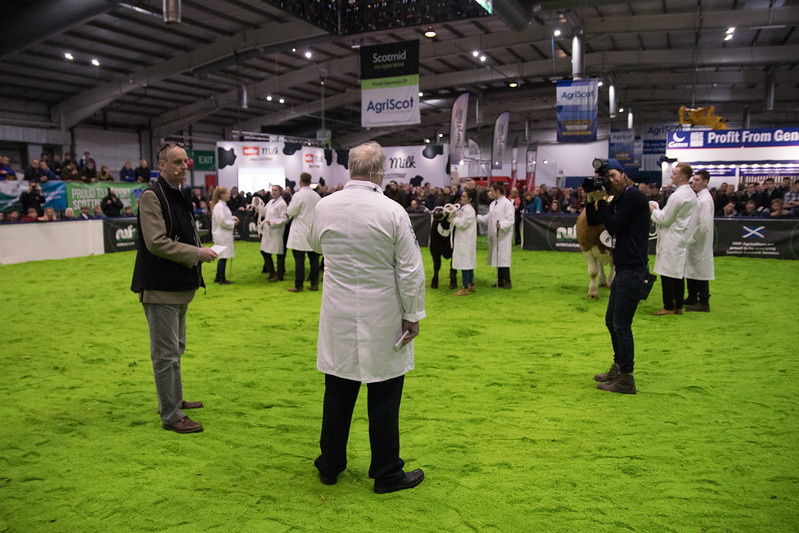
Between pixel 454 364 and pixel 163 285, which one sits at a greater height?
pixel 163 285

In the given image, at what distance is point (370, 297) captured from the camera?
2.96 meters

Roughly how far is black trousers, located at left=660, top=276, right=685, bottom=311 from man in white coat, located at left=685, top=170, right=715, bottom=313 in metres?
0.26

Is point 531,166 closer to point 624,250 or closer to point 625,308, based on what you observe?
point 624,250

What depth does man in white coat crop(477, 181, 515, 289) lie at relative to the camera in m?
9.35

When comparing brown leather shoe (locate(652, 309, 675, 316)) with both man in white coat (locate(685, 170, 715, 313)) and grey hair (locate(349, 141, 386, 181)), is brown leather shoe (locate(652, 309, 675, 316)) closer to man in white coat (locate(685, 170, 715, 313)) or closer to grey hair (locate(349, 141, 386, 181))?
man in white coat (locate(685, 170, 715, 313))

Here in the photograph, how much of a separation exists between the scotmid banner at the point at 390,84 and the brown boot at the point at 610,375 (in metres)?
9.20

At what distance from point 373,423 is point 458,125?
16.2 metres

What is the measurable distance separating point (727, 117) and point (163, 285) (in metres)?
40.2

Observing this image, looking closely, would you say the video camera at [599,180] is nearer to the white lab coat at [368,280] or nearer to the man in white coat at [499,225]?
the white lab coat at [368,280]

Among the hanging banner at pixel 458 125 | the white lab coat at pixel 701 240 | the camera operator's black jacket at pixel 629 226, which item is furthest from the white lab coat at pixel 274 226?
the hanging banner at pixel 458 125

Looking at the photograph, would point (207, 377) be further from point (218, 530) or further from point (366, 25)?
point (366, 25)

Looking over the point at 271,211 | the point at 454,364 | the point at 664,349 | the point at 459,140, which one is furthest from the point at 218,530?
the point at 459,140

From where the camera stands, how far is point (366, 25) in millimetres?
13234

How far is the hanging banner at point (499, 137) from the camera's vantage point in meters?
22.3
